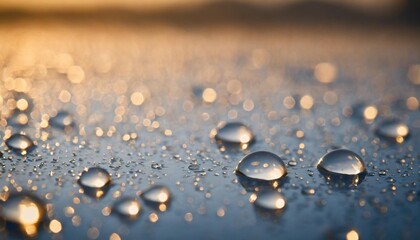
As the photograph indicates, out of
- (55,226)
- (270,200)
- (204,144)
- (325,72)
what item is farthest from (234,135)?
(325,72)

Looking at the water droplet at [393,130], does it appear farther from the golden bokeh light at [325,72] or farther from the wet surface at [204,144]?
the golden bokeh light at [325,72]

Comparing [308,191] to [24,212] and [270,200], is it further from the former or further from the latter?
[24,212]

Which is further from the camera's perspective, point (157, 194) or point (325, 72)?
point (325, 72)

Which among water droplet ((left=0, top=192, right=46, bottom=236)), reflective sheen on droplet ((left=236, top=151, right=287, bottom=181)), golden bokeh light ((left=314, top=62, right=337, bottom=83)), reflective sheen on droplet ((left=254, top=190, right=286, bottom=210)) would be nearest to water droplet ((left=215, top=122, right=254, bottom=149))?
reflective sheen on droplet ((left=236, top=151, right=287, bottom=181))

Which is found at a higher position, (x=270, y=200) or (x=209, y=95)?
(x=209, y=95)

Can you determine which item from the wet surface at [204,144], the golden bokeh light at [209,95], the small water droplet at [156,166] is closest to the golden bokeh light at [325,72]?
the wet surface at [204,144]

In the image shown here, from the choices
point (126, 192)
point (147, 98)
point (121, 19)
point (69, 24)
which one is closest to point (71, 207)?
point (126, 192)

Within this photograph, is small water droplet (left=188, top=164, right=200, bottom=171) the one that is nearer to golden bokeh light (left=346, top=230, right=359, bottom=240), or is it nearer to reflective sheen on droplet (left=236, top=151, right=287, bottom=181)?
reflective sheen on droplet (left=236, top=151, right=287, bottom=181)
